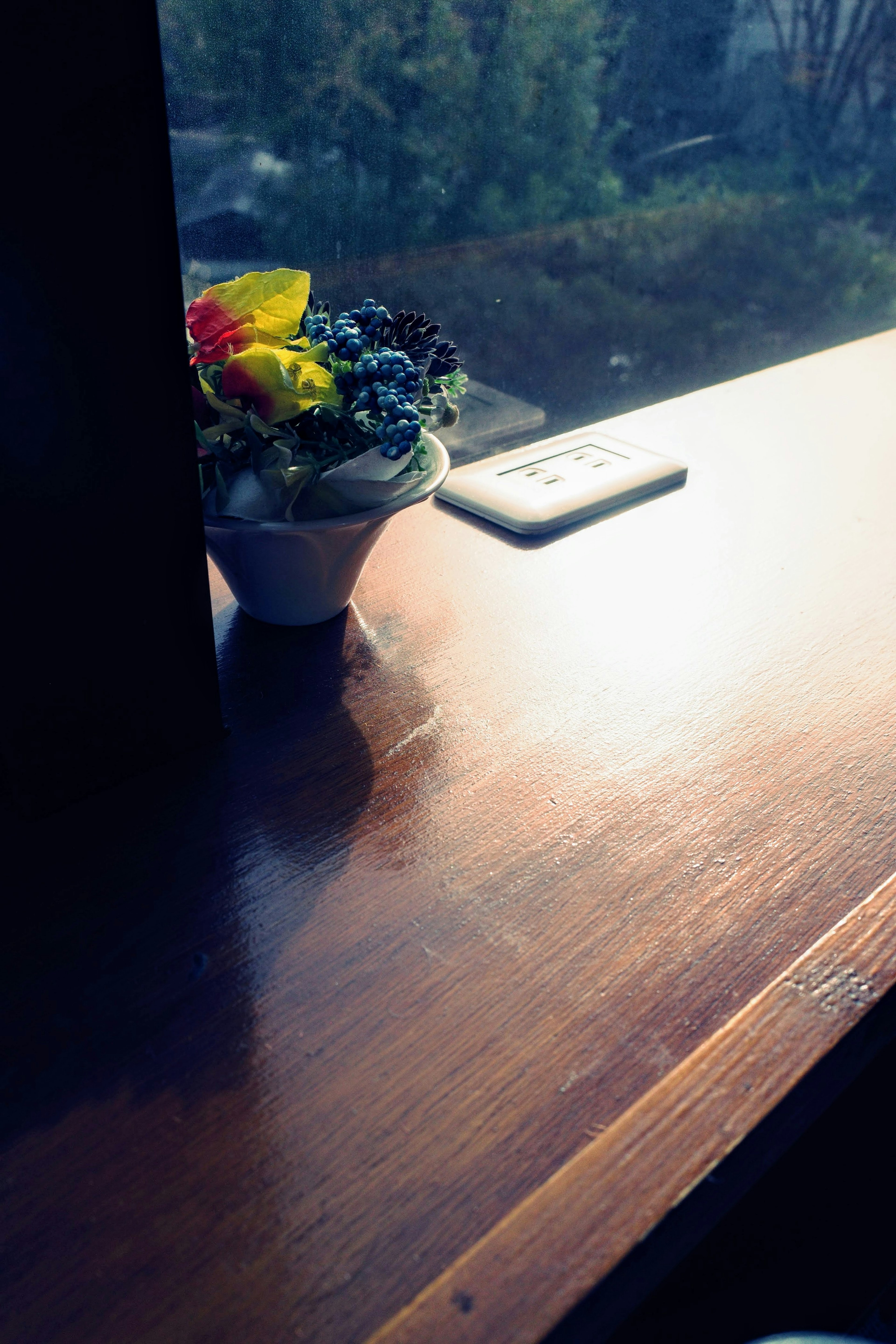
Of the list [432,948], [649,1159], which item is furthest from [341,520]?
[649,1159]

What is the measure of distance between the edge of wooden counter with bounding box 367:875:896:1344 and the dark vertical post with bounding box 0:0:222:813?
1.13 ft

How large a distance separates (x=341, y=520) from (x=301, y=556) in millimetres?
55

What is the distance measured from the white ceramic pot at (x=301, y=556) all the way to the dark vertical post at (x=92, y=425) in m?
0.09

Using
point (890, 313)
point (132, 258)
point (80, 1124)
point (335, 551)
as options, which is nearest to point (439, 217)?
point (335, 551)

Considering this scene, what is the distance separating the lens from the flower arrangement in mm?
633

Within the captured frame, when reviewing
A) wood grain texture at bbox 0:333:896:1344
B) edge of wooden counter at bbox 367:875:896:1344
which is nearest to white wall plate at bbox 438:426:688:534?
wood grain texture at bbox 0:333:896:1344

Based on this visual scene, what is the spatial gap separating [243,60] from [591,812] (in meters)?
0.74

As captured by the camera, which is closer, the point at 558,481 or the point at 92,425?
the point at 92,425

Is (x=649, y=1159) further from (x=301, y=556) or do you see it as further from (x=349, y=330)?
(x=349, y=330)

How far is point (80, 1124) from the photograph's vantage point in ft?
1.28

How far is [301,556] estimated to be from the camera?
669 millimetres

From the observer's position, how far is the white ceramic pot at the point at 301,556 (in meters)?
0.63

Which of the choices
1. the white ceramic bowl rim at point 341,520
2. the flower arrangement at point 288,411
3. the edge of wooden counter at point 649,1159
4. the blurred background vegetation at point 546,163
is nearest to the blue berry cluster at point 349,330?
the flower arrangement at point 288,411

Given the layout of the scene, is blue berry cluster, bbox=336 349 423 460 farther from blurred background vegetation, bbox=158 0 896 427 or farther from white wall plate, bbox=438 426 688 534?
blurred background vegetation, bbox=158 0 896 427
